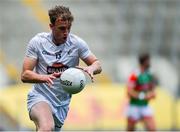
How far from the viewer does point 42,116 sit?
873 cm

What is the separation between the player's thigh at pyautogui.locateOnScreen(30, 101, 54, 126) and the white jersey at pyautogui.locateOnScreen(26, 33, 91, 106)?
0.18 meters

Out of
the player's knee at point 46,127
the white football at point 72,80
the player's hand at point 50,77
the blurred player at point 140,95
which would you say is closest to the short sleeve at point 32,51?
the player's hand at point 50,77

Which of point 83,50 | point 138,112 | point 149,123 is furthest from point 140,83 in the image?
point 83,50

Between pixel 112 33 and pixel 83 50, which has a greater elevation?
pixel 83 50

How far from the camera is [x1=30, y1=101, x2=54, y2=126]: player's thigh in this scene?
8.70m

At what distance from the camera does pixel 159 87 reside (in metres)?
20.6

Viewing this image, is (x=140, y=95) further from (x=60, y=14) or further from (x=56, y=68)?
(x=60, y=14)

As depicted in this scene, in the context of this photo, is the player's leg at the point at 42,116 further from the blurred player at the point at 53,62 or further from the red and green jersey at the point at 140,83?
the red and green jersey at the point at 140,83

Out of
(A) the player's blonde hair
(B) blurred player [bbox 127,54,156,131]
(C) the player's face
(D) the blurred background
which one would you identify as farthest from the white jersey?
(D) the blurred background

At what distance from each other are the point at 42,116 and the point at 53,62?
2.38ft

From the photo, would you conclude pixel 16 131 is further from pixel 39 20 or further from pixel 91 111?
pixel 39 20

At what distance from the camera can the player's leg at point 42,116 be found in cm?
862

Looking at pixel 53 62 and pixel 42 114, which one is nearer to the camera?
pixel 42 114

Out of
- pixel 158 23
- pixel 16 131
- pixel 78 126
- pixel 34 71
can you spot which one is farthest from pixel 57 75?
pixel 158 23
